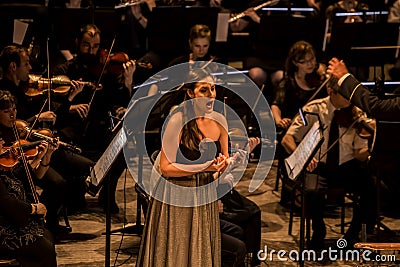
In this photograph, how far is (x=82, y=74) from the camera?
6.75 metres

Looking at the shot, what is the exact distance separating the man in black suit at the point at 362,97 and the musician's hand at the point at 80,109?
7.16 ft

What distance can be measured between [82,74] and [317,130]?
8.01 ft

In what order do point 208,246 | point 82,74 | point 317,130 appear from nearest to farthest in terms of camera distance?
point 208,246 < point 317,130 < point 82,74

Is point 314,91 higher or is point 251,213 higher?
point 314,91

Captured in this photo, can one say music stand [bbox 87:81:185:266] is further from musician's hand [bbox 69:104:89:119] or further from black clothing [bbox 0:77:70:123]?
black clothing [bbox 0:77:70:123]

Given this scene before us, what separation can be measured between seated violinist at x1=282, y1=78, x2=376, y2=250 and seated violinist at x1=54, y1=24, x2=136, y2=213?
58.6 inches

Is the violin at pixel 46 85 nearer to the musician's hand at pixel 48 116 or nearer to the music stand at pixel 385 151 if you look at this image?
the musician's hand at pixel 48 116

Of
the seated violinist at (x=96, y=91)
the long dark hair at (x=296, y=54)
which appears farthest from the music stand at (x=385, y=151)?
the seated violinist at (x=96, y=91)

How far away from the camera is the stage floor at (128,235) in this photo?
5.77 metres

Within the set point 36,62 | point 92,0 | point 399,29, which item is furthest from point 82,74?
point 399,29

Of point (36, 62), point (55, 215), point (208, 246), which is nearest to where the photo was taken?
point (208, 246)

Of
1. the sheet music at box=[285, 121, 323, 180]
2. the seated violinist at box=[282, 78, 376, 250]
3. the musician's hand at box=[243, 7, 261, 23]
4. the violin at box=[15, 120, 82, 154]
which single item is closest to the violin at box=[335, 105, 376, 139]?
the seated violinist at box=[282, 78, 376, 250]

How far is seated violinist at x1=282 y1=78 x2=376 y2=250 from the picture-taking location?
601cm

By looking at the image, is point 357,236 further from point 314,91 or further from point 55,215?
point 55,215
